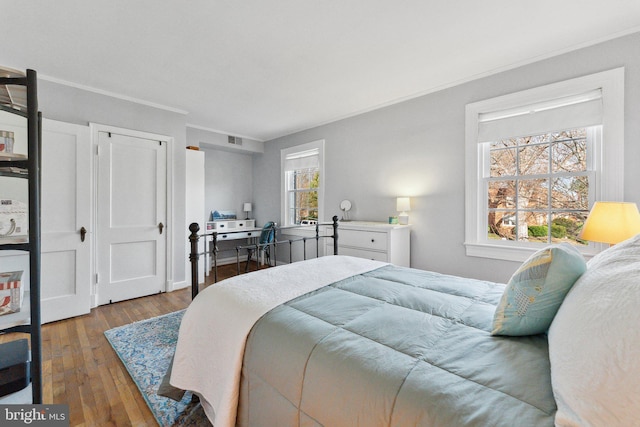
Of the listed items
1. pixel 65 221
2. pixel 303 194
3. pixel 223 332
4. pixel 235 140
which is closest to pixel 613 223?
pixel 223 332

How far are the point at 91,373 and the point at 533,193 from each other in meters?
3.99

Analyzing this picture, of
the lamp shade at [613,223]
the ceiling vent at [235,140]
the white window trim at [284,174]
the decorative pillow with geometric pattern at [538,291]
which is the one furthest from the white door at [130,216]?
the lamp shade at [613,223]

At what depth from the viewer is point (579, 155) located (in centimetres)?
256

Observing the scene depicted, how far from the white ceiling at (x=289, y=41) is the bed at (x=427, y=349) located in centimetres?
182

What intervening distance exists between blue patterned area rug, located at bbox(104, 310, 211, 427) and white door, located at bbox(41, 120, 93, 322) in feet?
2.54

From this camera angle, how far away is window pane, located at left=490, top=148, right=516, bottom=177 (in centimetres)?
292

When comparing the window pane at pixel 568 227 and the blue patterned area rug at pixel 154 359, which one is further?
the window pane at pixel 568 227

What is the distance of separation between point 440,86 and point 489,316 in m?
2.75

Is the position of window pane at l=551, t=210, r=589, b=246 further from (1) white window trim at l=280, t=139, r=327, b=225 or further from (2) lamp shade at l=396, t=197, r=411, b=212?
(1) white window trim at l=280, t=139, r=327, b=225

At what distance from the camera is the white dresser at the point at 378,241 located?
328 cm

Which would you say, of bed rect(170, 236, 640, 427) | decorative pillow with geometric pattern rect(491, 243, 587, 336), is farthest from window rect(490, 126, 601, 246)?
decorative pillow with geometric pattern rect(491, 243, 587, 336)

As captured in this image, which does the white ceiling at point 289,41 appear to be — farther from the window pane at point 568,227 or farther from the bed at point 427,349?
the bed at point 427,349

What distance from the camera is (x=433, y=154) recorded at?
3.32 meters
